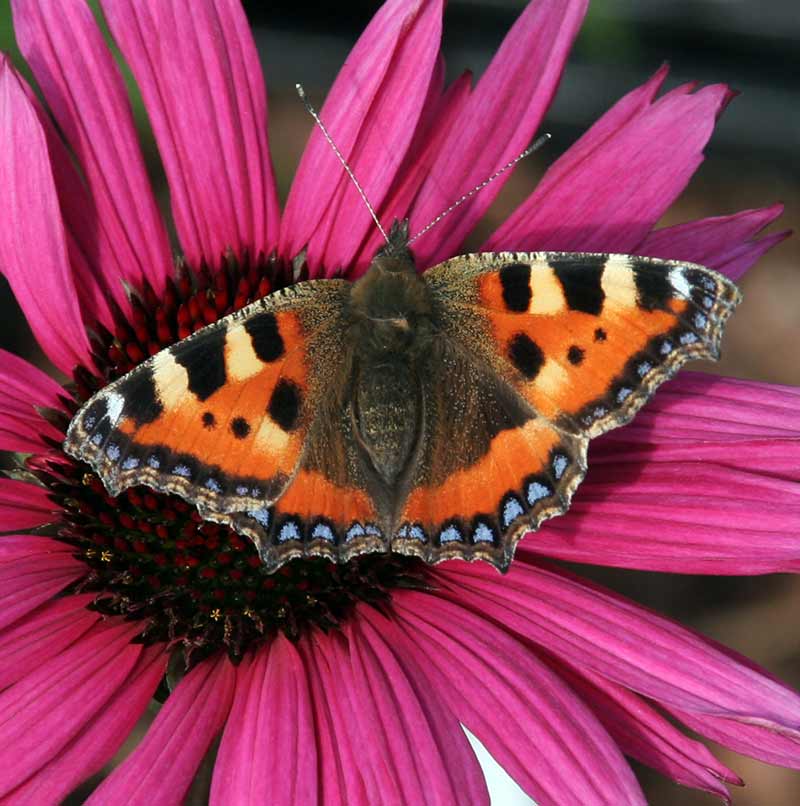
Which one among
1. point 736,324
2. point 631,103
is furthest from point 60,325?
point 736,324

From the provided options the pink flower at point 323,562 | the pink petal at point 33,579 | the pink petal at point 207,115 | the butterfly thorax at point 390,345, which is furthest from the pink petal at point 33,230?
the butterfly thorax at point 390,345

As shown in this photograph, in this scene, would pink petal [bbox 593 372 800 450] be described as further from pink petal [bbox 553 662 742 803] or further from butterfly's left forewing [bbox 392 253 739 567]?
pink petal [bbox 553 662 742 803]

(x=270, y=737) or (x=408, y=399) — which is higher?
(x=408, y=399)

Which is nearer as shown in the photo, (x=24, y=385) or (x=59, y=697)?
(x=59, y=697)

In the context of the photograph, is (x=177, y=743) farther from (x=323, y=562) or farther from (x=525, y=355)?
(x=525, y=355)

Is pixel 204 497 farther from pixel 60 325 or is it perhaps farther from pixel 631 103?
pixel 631 103

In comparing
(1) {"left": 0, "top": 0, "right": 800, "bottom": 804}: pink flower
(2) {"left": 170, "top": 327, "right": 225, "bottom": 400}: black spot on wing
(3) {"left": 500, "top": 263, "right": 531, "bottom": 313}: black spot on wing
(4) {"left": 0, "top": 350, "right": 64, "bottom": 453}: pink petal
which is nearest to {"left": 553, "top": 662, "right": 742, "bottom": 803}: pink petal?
(1) {"left": 0, "top": 0, "right": 800, "bottom": 804}: pink flower

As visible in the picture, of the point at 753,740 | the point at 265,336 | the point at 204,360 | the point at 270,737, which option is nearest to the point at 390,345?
the point at 265,336

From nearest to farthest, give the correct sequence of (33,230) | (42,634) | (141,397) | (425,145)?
(141,397), (42,634), (33,230), (425,145)
